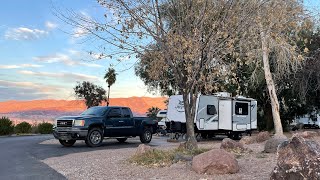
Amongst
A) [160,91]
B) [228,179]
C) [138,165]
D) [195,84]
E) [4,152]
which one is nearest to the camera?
[228,179]

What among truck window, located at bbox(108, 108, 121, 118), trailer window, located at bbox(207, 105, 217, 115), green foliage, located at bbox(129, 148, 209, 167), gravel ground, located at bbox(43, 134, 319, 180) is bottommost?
gravel ground, located at bbox(43, 134, 319, 180)

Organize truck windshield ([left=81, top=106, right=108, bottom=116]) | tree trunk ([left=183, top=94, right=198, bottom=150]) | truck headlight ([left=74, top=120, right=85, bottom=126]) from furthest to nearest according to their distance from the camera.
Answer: truck windshield ([left=81, top=106, right=108, bottom=116]) < truck headlight ([left=74, top=120, right=85, bottom=126]) < tree trunk ([left=183, top=94, right=198, bottom=150])

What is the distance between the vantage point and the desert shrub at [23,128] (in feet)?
98.6

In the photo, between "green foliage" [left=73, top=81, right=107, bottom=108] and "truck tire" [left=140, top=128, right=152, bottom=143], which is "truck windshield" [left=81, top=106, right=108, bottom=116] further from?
"green foliage" [left=73, top=81, right=107, bottom=108]

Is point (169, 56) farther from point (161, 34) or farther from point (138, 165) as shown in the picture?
point (138, 165)

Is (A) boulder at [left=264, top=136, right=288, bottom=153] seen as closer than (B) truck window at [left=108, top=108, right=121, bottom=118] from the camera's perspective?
Yes

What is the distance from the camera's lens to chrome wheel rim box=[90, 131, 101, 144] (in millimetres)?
17484

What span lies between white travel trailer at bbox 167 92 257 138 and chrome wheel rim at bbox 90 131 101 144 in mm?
5828

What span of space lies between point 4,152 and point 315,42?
20241 mm

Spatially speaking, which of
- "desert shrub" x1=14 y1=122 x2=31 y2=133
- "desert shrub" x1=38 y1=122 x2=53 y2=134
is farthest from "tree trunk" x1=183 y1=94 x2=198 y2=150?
"desert shrub" x1=38 y1=122 x2=53 y2=134

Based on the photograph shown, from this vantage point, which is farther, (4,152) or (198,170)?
(4,152)

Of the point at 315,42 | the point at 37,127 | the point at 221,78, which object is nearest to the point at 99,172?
the point at 221,78

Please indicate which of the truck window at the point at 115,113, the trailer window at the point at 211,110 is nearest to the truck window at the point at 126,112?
the truck window at the point at 115,113

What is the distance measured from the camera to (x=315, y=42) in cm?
2558
